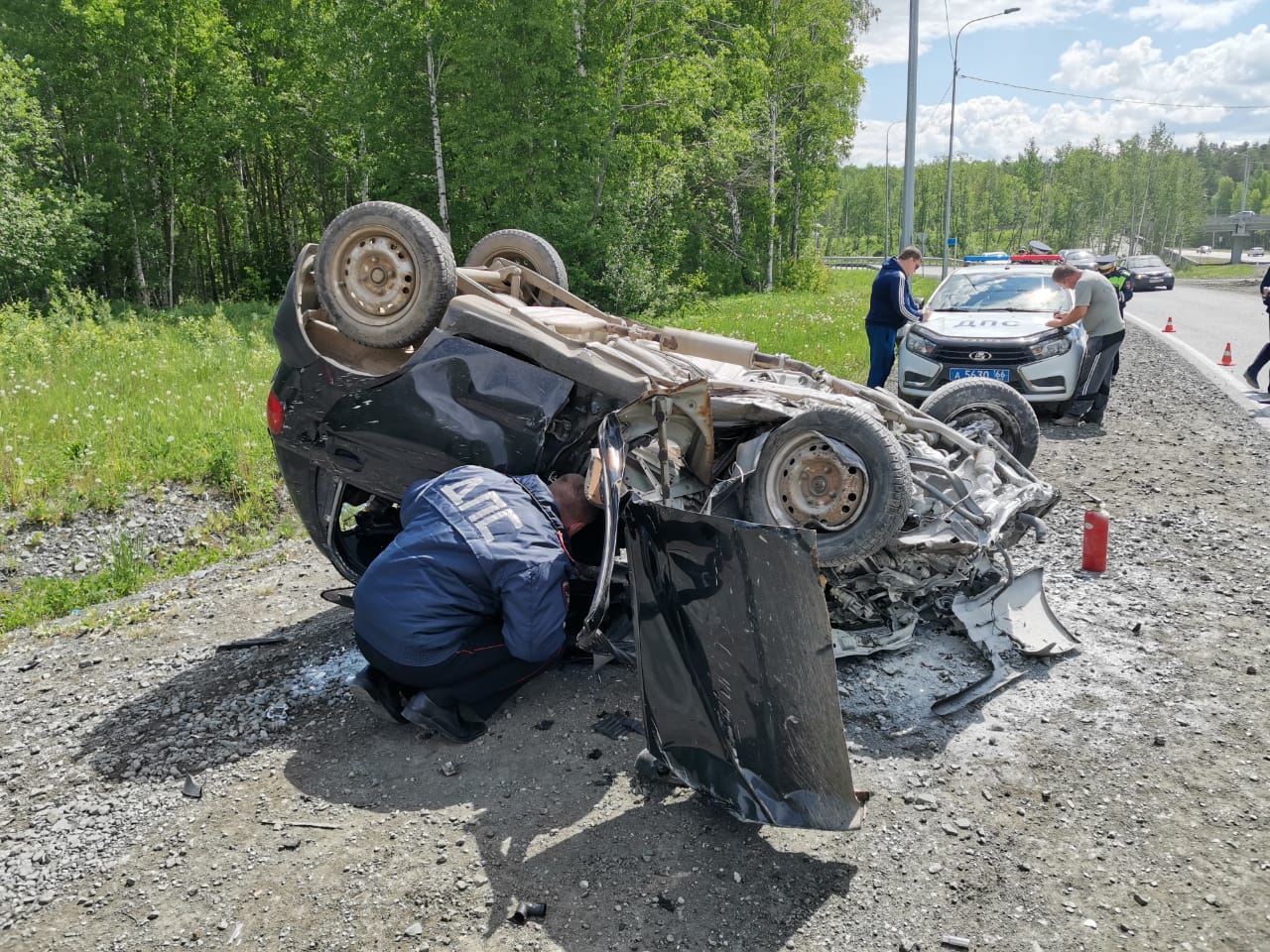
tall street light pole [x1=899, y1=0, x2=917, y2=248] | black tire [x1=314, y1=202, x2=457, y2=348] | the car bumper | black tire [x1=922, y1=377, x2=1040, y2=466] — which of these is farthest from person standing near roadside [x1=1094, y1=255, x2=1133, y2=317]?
black tire [x1=314, y1=202, x2=457, y2=348]

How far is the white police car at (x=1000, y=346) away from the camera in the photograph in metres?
8.83

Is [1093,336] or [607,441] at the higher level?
[607,441]

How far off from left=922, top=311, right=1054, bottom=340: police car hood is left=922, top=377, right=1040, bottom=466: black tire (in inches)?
123

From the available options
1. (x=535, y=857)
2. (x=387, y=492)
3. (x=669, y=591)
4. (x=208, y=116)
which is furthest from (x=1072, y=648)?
(x=208, y=116)

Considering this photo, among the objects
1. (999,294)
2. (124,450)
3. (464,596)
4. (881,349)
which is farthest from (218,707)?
(999,294)

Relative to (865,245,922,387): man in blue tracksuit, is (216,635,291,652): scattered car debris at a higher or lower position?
lower

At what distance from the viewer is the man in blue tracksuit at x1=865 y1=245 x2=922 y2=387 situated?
30.0 ft

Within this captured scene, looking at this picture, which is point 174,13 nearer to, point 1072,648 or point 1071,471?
point 1071,471

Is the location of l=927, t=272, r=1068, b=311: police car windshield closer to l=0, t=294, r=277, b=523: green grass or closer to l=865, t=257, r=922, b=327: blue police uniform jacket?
l=865, t=257, r=922, b=327: blue police uniform jacket

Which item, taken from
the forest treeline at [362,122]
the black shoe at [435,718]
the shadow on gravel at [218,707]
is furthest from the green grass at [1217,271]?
the black shoe at [435,718]

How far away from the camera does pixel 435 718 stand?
3492 mm

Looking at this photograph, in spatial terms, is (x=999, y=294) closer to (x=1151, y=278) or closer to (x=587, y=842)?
(x=587, y=842)

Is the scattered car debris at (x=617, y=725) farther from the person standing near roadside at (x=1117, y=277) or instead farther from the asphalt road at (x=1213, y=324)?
the person standing near roadside at (x=1117, y=277)

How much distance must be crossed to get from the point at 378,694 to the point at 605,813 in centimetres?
110
